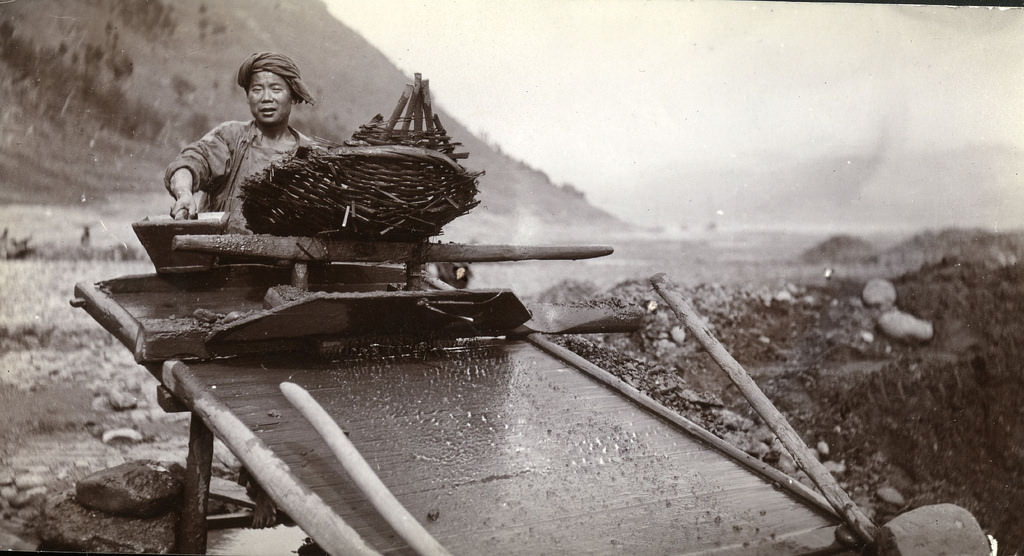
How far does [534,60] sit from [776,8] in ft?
3.61

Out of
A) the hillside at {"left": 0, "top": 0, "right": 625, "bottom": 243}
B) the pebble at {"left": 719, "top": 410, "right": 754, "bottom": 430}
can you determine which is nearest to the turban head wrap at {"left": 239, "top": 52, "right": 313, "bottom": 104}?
the hillside at {"left": 0, "top": 0, "right": 625, "bottom": 243}

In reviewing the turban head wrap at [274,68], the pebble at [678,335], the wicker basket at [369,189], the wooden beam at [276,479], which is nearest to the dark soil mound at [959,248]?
the pebble at [678,335]

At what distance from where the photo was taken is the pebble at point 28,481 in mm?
3934

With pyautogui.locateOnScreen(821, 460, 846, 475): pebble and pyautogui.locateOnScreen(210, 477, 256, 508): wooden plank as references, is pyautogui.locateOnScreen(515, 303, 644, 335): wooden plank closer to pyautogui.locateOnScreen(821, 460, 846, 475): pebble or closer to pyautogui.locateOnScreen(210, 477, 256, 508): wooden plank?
pyautogui.locateOnScreen(821, 460, 846, 475): pebble

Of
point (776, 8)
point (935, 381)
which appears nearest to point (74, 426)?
point (776, 8)

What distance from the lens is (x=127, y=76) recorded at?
4.04 m

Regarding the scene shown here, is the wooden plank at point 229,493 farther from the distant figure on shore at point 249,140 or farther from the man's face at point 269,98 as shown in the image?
the man's face at point 269,98

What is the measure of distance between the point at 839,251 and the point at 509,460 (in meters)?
2.28

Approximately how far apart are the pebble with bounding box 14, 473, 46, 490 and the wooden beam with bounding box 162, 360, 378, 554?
69.6 inches

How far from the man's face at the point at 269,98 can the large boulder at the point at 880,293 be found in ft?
9.16

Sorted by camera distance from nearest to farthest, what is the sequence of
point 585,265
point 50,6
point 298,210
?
point 298,210, point 50,6, point 585,265

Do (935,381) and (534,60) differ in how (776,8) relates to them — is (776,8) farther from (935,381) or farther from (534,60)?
(935,381)

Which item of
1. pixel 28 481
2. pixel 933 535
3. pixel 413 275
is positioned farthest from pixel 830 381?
pixel 28 481

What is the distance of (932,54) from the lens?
13.2ft
